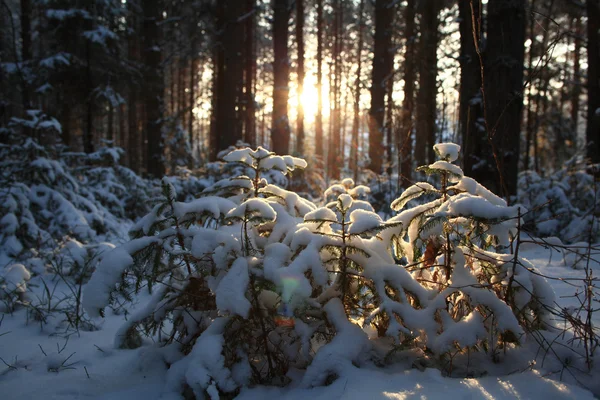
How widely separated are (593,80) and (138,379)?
31.6ft

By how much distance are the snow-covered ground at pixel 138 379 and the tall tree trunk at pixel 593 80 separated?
6.82 metres

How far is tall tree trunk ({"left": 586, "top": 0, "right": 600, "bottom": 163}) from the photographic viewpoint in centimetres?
771

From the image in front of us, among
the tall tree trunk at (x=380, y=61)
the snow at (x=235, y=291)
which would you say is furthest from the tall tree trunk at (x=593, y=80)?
the snow at (x=235, y=291)

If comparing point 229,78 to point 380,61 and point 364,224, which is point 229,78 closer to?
point 380,61

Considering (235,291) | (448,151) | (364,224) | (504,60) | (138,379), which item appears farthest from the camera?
(504,60)

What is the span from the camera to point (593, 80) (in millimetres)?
7902

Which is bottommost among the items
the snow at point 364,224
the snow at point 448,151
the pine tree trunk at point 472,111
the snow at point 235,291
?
the snow at point 235,291

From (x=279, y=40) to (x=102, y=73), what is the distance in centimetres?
450

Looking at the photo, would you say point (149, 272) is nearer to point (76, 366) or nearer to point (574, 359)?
point (76, 366)

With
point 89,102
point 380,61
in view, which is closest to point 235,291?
point 89,102

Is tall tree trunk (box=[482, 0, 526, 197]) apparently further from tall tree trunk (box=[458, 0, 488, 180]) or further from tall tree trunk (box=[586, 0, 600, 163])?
tall tree trunk (box=[586, 0, 600, 163])

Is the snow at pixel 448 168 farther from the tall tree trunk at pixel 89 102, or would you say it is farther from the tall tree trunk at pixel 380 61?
the tall tree trunk at pixel 380 61

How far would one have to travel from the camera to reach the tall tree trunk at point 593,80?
771cm

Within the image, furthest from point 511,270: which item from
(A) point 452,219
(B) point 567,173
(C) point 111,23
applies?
(C) point 111,23
